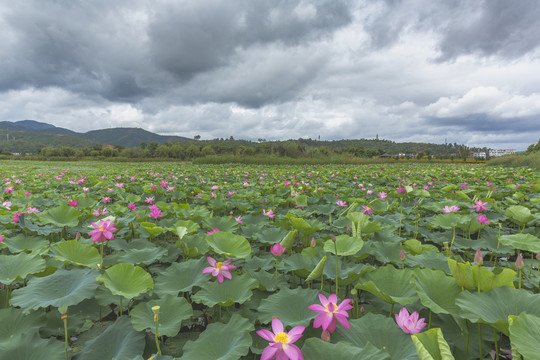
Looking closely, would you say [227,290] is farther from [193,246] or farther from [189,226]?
[189,226]

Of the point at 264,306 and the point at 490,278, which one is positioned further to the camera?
the point at 264,306

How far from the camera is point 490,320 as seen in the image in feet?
3.21

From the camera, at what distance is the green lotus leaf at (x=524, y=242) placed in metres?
1.70

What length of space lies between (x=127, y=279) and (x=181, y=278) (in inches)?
11.6

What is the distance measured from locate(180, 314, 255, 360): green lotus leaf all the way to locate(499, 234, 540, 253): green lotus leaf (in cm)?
181

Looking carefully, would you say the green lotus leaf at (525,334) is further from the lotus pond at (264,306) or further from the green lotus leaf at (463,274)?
the green lotus leaf at (463,274)

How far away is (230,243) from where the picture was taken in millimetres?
1740

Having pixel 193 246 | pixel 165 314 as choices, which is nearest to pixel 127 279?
pixel 165 314

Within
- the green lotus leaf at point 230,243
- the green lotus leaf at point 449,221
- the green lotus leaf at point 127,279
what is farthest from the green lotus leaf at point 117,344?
the green lotus leaf at point 449,221

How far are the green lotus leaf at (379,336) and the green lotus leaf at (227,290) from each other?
0.50m

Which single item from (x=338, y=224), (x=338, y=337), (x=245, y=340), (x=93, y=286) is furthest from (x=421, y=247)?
(x=93, y=286)

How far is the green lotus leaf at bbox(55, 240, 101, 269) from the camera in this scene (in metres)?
1.57

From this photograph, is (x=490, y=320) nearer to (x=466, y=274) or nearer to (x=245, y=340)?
(x=466, y=274)

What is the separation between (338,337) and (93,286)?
44.6 inches
